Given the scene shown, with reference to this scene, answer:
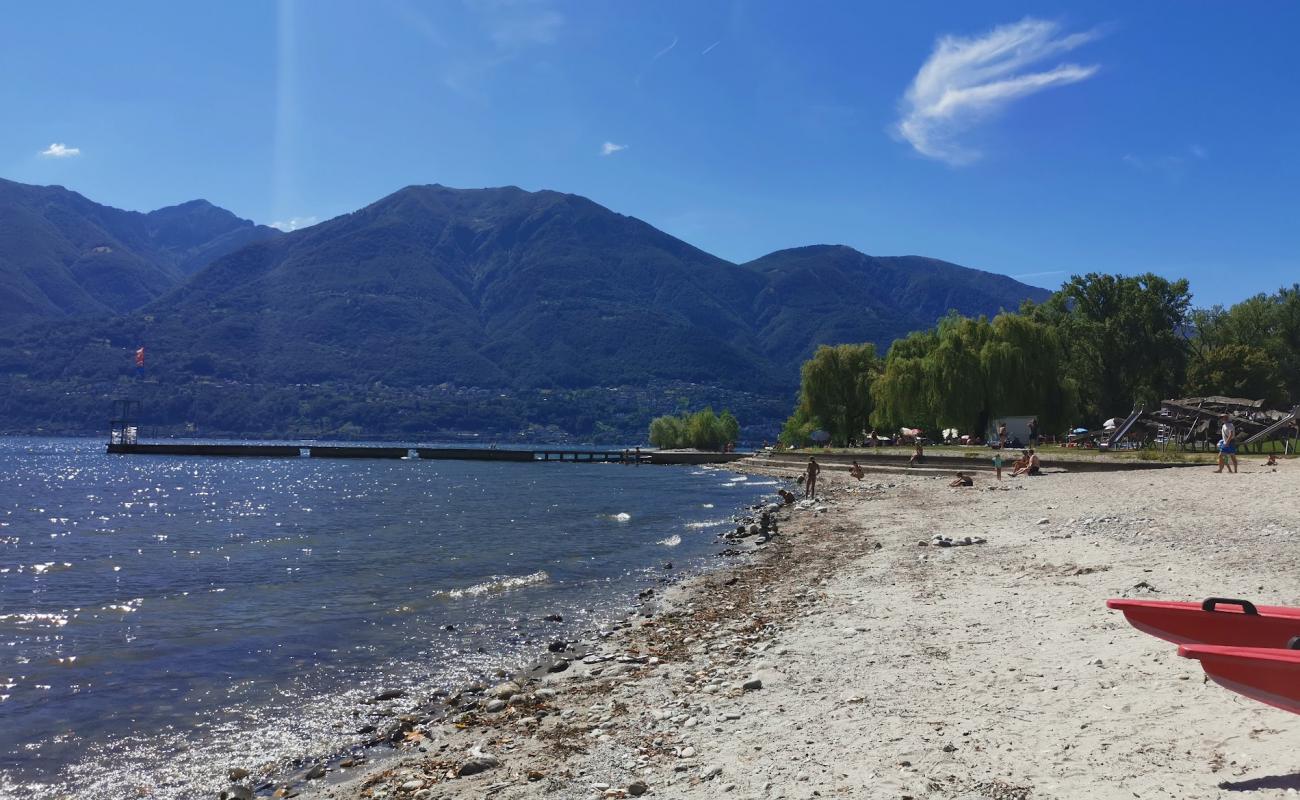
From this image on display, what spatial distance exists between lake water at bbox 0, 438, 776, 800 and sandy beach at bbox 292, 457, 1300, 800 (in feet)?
6.25

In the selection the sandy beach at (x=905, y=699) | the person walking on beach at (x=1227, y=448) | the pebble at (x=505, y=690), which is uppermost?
the person walking on beach at (x=1227, y=448)

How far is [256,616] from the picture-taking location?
14.9 meters

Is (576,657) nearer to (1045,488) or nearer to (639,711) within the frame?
(639,711)

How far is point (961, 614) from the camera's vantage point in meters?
10.3

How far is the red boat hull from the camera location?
4.59 m

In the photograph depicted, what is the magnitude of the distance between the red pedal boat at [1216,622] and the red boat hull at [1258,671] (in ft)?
4.31

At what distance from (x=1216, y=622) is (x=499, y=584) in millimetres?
14124

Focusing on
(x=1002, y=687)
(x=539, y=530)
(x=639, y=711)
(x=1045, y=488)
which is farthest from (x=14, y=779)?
(x=1045, y=488)

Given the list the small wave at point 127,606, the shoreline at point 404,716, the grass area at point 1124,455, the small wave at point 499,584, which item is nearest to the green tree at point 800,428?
the grass area at point 1124,455

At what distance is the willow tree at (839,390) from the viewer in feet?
240

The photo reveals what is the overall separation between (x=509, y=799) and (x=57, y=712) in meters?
6.85

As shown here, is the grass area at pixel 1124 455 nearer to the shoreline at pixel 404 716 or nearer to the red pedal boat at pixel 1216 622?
the shoreline at pixel 404 716

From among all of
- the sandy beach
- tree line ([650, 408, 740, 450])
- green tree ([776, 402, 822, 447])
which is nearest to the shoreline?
the sandy beach

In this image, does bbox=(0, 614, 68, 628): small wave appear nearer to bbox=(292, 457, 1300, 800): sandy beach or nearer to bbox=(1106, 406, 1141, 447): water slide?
bbox=(292, 457, 1300, 800): sandy beach
